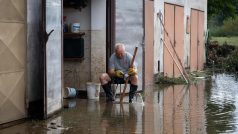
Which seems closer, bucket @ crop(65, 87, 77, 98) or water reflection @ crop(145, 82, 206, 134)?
water reflection @ crop(145, 82, 206, 134)

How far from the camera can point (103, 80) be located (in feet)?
43.9

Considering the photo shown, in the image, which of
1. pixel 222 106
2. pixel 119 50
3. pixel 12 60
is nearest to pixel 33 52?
pixel 12 60

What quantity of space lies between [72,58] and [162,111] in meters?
3.29

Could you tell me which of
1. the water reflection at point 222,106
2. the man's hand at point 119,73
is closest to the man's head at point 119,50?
the man's hand at point 119,73

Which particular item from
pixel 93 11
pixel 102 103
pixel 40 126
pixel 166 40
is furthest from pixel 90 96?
pixel 166 40

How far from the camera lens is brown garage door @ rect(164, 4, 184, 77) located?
65.2 feet

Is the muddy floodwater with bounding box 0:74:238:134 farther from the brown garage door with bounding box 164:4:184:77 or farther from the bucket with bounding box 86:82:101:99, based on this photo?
the brown garage door with bounding box 164:4:184:77

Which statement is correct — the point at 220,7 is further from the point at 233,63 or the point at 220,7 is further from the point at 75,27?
the point at 75,27

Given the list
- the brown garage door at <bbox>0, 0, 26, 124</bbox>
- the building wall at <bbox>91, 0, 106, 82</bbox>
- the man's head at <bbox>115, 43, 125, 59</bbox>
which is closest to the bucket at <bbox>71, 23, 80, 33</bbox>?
the building wall at <bbox>91, 0, 106, 82</bbox>

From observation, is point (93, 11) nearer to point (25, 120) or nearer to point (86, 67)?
point (86, 67)

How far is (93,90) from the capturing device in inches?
549

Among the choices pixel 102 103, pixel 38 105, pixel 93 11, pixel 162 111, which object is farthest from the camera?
pixel 93 11

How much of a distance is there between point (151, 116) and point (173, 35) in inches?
377

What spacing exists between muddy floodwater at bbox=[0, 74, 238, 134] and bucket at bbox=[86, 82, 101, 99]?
22cm
